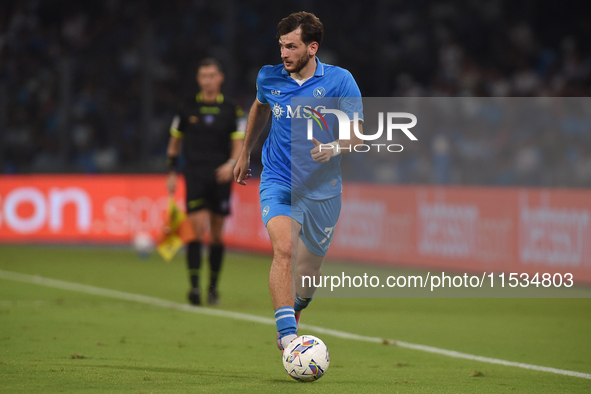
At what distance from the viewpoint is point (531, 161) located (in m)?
12.5

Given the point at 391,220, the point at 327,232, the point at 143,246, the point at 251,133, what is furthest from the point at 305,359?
the point at 143,246

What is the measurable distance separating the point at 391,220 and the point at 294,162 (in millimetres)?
8093

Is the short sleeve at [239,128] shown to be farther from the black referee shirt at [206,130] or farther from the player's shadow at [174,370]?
the player's shadow at [174,370]

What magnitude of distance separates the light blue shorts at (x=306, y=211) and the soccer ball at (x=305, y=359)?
2.75 ft

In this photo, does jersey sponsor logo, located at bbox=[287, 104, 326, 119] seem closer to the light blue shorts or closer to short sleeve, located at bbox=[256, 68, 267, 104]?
short sleeve, located at bbox=[256, 68, 267, 104]

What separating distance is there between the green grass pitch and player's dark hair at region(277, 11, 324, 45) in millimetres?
1985

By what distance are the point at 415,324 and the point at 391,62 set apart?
10.8 m

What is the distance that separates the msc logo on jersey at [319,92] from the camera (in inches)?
212

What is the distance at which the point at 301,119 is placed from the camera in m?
5.38

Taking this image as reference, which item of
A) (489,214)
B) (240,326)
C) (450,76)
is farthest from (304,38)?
(450,76)

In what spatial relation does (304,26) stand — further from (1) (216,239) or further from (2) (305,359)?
(1) (216,239)

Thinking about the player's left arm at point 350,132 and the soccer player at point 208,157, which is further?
the soccer player at point 208,157

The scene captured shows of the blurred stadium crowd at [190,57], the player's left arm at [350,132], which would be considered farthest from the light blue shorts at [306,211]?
the blurred stadium crowd at [190,57]

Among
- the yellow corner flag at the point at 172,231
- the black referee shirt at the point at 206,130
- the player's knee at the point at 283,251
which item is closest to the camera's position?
the player's knee at the point at 283,251
